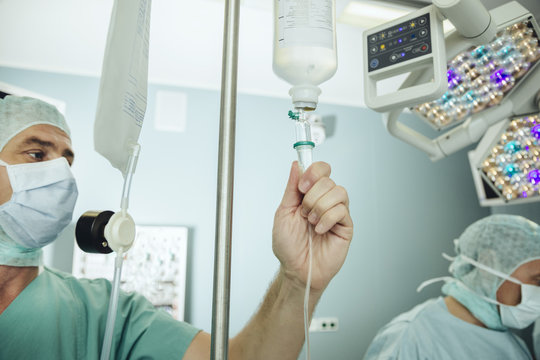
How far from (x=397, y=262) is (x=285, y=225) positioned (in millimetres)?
1870

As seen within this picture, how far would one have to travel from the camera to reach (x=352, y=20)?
205 centimetres

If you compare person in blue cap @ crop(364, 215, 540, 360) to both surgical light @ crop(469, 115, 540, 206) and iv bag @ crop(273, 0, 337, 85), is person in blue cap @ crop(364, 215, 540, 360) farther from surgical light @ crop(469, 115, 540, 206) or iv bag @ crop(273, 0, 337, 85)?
iv bag @ crop(273, 0, 337, 85)

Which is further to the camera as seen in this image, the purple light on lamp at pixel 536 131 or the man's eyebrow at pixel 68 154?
the purple light on lamp at pixel 536 131

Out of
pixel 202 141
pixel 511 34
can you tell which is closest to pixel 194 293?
pixel 202 141

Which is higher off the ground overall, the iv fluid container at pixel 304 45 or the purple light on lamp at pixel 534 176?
the iv fluid container at pixel 304 45

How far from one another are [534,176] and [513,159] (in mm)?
89

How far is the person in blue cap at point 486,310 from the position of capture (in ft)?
5.15

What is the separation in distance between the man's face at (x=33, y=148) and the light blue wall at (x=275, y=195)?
3.18 ft

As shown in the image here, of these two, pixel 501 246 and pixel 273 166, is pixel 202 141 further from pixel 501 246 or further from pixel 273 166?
pixel 501 246

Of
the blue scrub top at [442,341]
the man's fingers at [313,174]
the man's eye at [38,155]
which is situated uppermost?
the man's eye at [38,155]

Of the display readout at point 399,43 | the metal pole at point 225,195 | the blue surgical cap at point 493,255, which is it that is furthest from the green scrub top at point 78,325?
the blue surgical cap at point 493,255

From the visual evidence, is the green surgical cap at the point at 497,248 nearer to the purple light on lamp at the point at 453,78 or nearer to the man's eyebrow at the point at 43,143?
the purple light on lamp at the point at 453,78

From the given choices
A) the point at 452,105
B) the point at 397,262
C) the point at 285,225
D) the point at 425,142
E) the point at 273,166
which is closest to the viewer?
the point at 285,225

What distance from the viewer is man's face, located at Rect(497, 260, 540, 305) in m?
1.58
